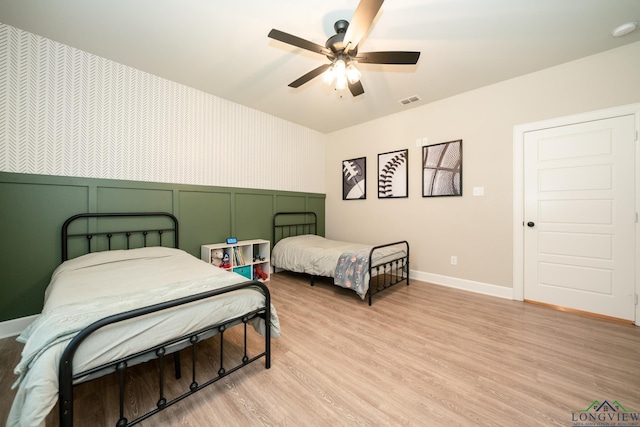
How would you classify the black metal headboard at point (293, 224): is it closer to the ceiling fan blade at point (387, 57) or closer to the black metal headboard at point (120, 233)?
the black metal headboard at point (120, 233)

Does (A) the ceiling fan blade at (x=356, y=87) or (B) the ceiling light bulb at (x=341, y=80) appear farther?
(A) the ceiling fan blade at (x=356, y=87)

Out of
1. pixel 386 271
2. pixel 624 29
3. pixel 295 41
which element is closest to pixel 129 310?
pixel 295 41

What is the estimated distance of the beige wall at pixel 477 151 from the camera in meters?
2.50

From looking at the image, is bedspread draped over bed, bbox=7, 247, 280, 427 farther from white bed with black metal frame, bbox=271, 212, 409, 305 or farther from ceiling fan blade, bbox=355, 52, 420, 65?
ceiling fan blade, bbox=355, 52, 420, 65

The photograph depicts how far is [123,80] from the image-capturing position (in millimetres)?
2705

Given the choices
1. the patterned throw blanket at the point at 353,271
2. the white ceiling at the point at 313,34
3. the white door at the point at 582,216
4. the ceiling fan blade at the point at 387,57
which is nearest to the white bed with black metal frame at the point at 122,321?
the patterned throw blanket at the point at 353,271

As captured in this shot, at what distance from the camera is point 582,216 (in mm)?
2574

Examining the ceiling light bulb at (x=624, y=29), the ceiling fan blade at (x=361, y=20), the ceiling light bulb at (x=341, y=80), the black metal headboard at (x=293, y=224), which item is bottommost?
the black metal headboard at (x=293, y=224)

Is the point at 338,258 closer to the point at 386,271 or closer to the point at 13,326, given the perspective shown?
the point at 386,271

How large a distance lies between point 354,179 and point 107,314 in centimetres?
398

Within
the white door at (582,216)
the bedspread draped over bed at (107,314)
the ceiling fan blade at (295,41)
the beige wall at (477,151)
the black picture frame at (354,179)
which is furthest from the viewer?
the black picture frame at (354,179)

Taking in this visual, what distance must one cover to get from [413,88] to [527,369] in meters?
3.15

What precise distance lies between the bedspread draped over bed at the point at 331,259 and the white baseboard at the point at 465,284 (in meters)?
0.55

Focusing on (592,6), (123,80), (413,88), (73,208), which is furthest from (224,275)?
(592,6)
